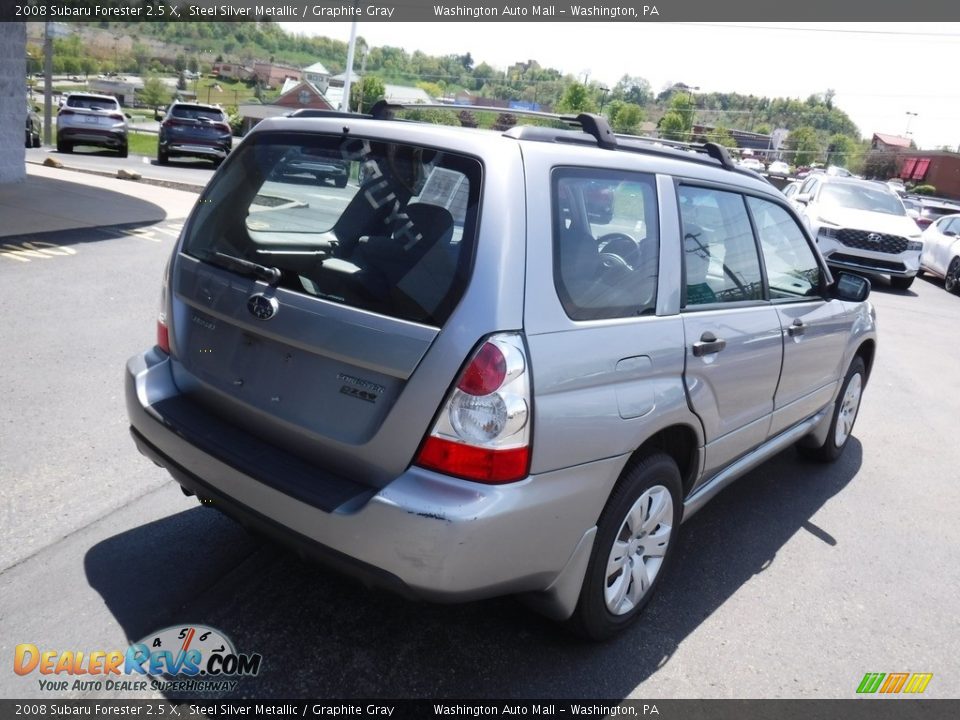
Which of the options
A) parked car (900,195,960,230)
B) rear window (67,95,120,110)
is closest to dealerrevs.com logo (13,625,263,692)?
rear window (67,95,120,110)

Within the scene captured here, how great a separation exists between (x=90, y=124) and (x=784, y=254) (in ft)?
77.1

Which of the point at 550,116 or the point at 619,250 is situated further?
the point at 550,116

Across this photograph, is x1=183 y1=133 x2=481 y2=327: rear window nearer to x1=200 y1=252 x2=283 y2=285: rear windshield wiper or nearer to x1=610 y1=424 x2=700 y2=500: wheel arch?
x1=200 y1=252 x2=283 y2=285: rear windshield wiper

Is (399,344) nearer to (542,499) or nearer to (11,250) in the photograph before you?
(542,499)

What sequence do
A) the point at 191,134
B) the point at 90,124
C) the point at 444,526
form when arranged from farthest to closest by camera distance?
1. the point at 90,124
2. the point at 191,134
3. the point at 444,526

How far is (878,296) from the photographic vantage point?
14023 millimetres

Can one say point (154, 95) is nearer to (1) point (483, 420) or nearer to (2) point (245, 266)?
(2) point (245, 266)

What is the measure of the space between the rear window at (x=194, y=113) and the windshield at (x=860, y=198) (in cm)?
1653

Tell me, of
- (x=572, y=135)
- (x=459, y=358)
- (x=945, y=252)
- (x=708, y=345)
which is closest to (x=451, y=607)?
(x=459, y=358)

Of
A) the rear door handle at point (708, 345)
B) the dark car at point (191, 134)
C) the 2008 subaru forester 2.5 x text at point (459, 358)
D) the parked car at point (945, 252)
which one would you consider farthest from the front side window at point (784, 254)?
the dark car at point (191, 134)

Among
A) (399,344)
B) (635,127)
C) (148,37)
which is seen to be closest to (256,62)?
(148,37)

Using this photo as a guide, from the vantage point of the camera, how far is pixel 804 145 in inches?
4513

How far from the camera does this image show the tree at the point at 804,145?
10800 cm

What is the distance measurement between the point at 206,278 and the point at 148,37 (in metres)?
185
